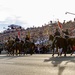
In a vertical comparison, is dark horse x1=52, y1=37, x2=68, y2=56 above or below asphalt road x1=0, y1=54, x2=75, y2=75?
above

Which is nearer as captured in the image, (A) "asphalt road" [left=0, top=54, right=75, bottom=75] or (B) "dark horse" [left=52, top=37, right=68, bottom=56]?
(A) "asphalt road" [left=0, top=54, right=75, bottom=75]

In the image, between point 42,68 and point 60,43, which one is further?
point 60,43

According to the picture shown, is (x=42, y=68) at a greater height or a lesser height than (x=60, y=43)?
lesser

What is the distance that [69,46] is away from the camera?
2469 centimetres

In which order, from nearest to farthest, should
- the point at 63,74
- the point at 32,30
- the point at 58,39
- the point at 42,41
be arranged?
1. the point at 63,74
2. the point at 58,39
3. the point at 42,41
4. the point at 32,30

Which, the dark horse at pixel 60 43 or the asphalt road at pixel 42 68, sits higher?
the dark horse at pixel 60 43

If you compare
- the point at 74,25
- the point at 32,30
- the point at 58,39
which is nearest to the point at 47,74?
the point at 58,39

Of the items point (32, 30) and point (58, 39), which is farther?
point (32, 30)

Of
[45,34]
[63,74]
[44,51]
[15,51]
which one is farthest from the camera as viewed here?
[45,34]

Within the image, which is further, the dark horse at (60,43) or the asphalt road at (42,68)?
the dark horse at (60,43)

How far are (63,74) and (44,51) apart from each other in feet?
81.4

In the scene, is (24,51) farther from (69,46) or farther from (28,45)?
(69,46)

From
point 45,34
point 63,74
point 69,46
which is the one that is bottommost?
point 63,74

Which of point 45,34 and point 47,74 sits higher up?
point 45,34
